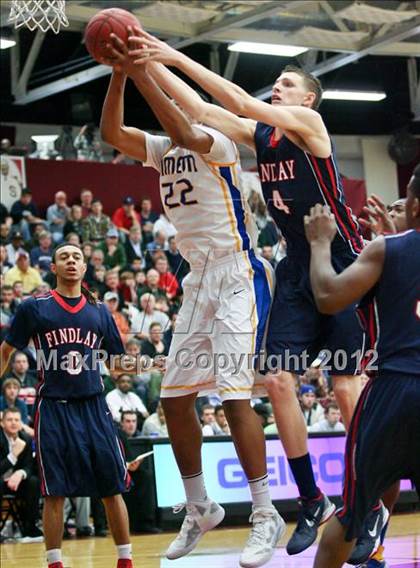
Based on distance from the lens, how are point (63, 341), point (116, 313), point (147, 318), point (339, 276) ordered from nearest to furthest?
1. point (339, 276)
2. point (63, 341)
3. point (147, 318)
4. point (116, 313)

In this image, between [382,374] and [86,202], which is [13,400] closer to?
[86,202]

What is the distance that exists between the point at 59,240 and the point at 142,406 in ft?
19.5

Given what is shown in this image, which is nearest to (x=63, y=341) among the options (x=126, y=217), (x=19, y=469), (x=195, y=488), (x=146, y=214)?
(x=195, y=488)

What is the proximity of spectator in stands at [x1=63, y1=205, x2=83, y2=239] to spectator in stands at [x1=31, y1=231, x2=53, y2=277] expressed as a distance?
0.97 meters

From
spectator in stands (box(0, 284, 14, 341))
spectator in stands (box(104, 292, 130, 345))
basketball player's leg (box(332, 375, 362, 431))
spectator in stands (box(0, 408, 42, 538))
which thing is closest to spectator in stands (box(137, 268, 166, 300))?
spectator in stands (box(104, 292, 130, 345))

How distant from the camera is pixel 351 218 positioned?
6.98 metres

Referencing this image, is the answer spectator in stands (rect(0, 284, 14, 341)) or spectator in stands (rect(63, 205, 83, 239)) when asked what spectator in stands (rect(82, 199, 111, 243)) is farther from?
spectator in stands (rect(0, 284, 14, 341))

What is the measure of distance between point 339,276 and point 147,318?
38.4ft

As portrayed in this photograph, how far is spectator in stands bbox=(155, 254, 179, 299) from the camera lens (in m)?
17.7

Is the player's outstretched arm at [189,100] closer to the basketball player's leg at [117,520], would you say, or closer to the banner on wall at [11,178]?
the basketball player's leg at [117,520]

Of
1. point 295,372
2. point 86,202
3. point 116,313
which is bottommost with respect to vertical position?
point 116,313

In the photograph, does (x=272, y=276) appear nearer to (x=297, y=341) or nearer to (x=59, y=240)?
(x=297, y=341)

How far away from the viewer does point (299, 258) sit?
692 cm

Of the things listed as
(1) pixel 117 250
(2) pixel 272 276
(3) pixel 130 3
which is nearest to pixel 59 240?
(1) pixel 117 250
